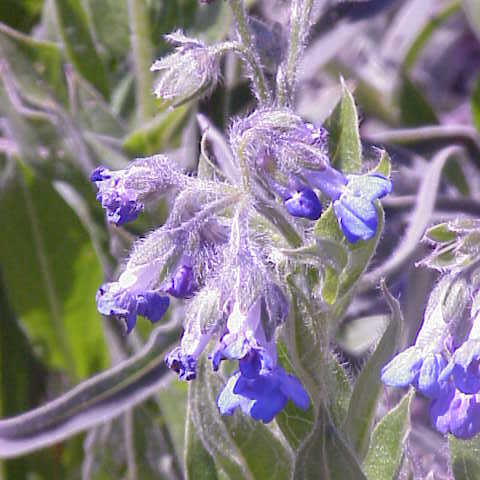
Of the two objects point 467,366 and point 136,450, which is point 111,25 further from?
point 467,366

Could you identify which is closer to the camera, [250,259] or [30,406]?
[250,259]

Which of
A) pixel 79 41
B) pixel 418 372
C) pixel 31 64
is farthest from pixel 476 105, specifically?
pixel 418 372

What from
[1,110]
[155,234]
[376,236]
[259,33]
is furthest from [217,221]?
[1,110]

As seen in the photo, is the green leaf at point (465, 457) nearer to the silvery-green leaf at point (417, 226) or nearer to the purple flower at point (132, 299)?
the silvery-green leaf at point (417, 226)

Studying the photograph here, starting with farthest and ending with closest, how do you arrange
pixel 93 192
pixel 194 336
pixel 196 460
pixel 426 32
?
pixel 426 32, pixel 93 192, pixel 196 460, pixel 194 336

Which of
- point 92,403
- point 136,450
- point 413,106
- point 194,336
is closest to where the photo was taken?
point 194,336

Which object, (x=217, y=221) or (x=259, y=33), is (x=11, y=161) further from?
(x=217, y=221)
